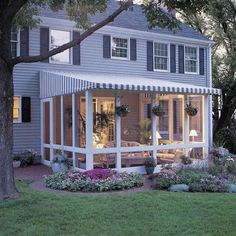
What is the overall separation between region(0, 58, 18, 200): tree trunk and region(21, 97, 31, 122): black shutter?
8.22 m

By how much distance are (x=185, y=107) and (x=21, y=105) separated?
22.6 feet

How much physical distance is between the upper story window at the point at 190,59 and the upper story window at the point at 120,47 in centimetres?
384

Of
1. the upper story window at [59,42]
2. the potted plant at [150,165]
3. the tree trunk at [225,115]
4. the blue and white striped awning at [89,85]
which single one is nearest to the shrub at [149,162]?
the potted plant at [150,165]

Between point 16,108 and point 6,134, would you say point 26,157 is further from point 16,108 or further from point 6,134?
point 6,134

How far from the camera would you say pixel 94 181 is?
10789 mm

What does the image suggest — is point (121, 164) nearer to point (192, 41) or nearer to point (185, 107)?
point (185, 107)

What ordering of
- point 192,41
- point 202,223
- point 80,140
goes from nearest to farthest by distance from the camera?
point 202,223
point 80,140
point 192,41

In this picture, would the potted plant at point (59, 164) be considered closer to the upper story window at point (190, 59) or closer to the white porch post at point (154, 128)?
the white porch post at point (154, 128)

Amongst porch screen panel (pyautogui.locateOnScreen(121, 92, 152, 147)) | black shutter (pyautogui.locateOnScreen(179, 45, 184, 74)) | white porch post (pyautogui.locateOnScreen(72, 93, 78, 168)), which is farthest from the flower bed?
black shutter (pyautogui.locateOnScreen(179, 45, 184, 74))

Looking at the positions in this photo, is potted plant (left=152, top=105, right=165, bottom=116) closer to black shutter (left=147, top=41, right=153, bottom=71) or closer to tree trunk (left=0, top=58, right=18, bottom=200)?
black shutter (left=147, top=41, right=153, bottom=71)

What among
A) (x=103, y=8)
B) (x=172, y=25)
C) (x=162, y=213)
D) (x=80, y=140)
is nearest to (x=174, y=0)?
(x=172, y=25)

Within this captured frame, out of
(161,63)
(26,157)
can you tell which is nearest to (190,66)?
(161,63)

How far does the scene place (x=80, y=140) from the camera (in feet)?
46.0

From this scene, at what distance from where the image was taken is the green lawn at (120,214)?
6.61 meters
